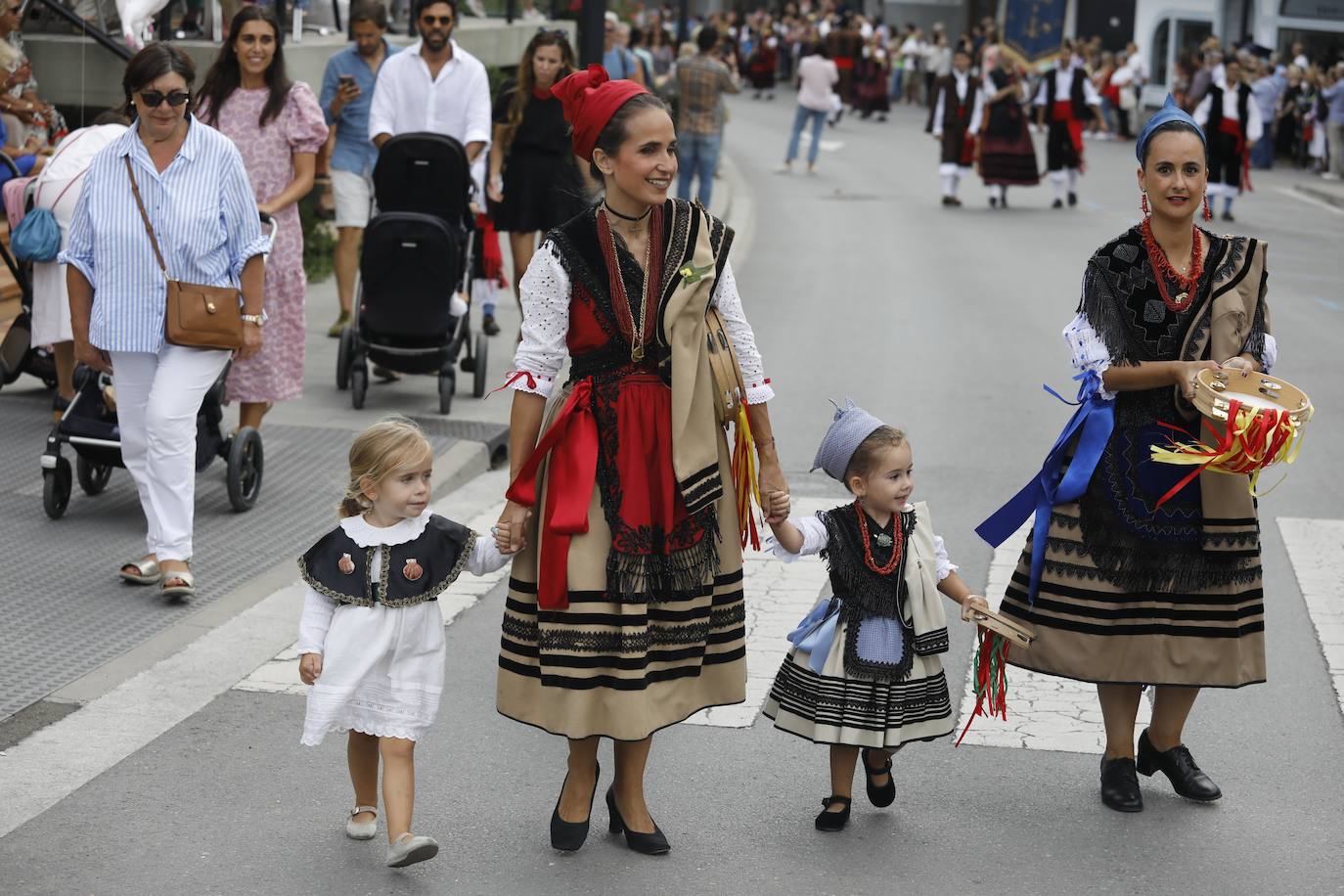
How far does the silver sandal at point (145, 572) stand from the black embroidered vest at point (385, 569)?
268cm

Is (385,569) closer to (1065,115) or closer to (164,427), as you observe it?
(164,427)

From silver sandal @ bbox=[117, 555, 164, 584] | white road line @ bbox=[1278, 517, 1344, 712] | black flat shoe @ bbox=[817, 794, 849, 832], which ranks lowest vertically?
white road line @ bbox=[1278, 517, 1344, 712]

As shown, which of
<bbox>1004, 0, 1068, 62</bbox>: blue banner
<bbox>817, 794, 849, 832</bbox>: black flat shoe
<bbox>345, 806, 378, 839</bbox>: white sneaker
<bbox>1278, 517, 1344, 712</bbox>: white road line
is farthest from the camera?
<bbox>1004, 0, 1068, 62</bbox>: blue banner

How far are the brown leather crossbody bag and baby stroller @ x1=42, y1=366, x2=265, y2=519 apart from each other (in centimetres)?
43

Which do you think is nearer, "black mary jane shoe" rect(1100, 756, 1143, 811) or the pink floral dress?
"black mary jane shoe" rect(1100, 756, 1143, 811)

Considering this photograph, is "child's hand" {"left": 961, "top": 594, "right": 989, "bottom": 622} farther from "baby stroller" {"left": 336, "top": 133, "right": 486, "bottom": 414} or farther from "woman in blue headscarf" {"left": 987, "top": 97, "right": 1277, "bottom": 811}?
"baby stroller" {"left": 336, "top": 133, "right": 486, "bottom": 414}

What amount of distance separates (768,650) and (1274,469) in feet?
14.7

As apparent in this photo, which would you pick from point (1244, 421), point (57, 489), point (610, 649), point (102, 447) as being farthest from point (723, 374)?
point (57, 489)

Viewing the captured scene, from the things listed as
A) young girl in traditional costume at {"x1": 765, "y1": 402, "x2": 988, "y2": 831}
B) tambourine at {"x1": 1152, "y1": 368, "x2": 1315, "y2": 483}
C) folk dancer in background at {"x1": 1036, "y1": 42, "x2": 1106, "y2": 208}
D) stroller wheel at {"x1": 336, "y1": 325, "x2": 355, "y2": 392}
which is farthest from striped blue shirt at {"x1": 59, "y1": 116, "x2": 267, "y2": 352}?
folk dancer in background at {"x1": 1036, "y1": 42, "x2": 1106, "y2": 208}

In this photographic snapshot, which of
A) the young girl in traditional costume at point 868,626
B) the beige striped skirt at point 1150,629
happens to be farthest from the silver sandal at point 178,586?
the beige striped skirt at point 1150,629

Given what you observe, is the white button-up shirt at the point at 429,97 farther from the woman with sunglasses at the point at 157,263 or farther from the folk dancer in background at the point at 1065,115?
the folk dancer in background at the point at 1065,115

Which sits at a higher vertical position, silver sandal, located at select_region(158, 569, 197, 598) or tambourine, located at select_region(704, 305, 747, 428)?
tambourine, located at select_region(704, 305, 747, 428)

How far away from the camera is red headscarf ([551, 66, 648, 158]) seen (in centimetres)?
461

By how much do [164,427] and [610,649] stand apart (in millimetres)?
2896
